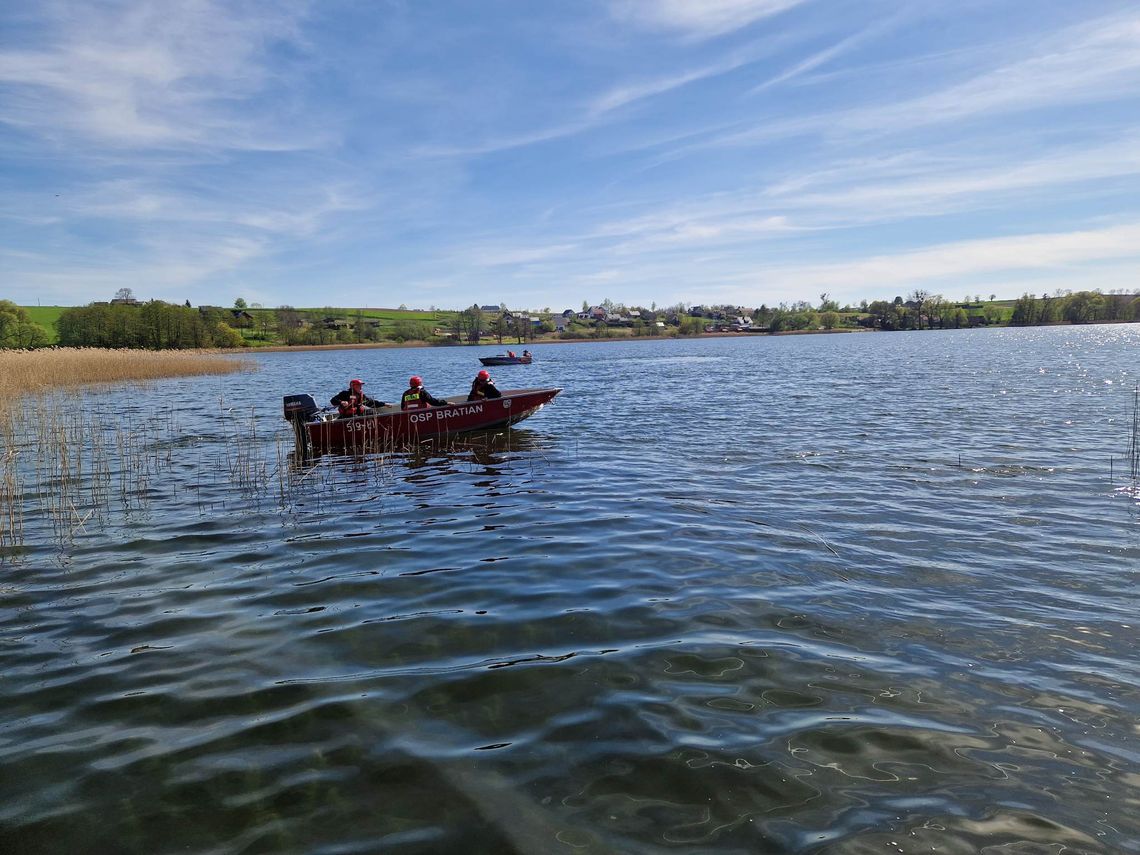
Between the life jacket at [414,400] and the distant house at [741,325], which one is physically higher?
the distant house at [741,325]

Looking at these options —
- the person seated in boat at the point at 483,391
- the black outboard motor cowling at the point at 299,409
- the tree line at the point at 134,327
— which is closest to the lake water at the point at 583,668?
the black outboard motor cowling at the point at 299,409

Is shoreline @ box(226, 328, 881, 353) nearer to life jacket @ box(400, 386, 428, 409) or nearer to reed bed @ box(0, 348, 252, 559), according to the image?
reed bed @ box(0, 348, 252, 559)

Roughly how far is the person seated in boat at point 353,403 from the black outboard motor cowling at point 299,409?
70 cm

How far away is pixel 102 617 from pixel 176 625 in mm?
845

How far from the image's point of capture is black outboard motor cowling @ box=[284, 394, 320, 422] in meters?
16.4

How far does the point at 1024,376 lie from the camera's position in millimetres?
34500

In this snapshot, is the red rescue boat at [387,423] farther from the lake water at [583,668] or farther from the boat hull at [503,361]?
the boat hull at [503,361]

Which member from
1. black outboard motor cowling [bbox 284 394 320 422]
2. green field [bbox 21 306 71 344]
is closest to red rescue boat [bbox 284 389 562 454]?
black outboard motor cowling [bbox 284 394 320 422]

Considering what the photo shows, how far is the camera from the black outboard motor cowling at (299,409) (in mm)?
16406

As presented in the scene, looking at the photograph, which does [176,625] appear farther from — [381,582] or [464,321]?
[464,321]

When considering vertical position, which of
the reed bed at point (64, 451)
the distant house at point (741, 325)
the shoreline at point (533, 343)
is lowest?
the reed bed at point (64, 451)

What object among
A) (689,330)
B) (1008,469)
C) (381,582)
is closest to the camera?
(381,582)

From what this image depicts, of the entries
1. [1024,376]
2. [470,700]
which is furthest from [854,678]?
[1024,376]

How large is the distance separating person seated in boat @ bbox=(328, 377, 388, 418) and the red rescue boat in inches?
9.9
